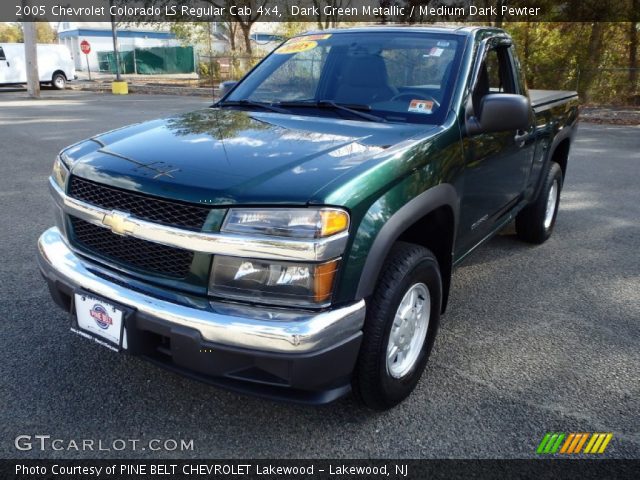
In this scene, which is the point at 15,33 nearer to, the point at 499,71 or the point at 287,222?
the point at 499,71

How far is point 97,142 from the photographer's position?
2.72 metres

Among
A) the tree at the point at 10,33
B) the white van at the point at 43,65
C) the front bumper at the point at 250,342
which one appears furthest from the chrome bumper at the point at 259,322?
the tree at the point at 10,33

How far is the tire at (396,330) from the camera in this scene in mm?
2240

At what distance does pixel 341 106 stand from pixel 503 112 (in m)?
0.87

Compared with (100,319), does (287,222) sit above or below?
above

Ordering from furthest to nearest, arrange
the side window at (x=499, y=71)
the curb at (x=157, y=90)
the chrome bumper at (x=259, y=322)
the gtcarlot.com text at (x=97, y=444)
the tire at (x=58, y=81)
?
the tire at (x=58, y=81) → the curb at (x=157, y=90) → the side window at (x=499, y=71) → the gtcarlot.com text at (x=97, y=444) → the chrome bumper at (x=259, y=322)

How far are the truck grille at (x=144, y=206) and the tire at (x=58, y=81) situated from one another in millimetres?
25026

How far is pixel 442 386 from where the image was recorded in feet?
9.20

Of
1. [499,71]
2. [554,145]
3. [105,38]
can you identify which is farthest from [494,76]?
[105,38]

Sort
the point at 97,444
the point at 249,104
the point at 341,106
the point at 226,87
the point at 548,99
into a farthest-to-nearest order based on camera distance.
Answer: the point at 548,99 < the point at 226,87 < the point at 249,104 < the point at 341,106 < the point at 97,444

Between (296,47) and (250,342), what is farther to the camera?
(296,47)

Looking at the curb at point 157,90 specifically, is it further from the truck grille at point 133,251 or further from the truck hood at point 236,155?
the truck grille at point 133,251

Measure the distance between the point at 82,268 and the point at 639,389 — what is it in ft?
A: 9.11

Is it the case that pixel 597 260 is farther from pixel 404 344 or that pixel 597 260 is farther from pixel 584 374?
pixel 404 344
